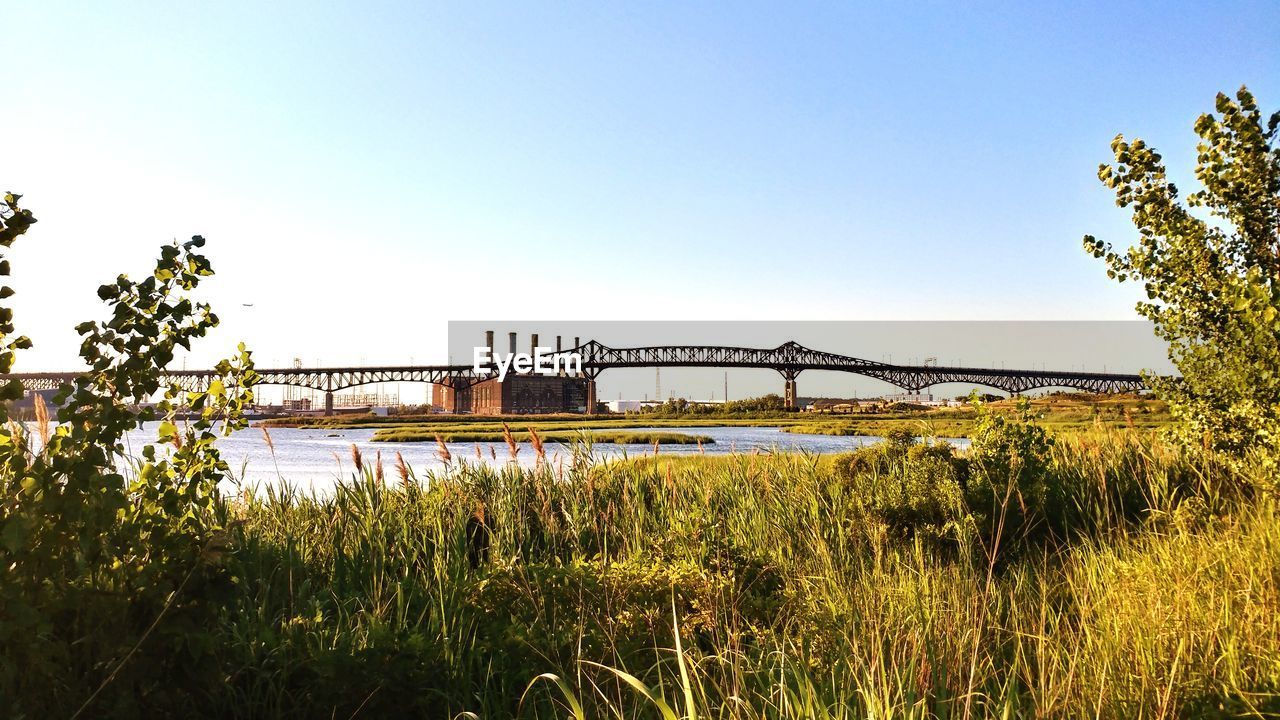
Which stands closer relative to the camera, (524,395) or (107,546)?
(107,546)

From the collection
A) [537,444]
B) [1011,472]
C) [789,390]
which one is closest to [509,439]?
[537,444]

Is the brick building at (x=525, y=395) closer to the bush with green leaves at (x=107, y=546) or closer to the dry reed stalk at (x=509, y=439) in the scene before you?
the dry reed stalk at (x=509, y=439)

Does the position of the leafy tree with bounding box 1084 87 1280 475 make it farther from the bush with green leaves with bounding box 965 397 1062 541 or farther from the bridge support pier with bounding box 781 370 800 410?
the bridge support pier with bounding box 781 370 800 410

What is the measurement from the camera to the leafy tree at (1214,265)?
7527 mm

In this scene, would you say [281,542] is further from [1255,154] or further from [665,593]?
[1255,154]

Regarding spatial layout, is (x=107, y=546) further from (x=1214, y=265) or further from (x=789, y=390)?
(x=789, y=390)

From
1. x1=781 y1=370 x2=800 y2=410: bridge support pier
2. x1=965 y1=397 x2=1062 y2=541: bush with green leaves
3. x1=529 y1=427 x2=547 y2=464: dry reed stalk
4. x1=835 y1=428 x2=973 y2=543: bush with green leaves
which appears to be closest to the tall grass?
x1=835 y1=428 x2=973 y2=543: bush with green leaves

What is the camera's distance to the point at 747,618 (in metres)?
5.17

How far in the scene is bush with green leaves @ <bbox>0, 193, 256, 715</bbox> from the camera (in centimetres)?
291

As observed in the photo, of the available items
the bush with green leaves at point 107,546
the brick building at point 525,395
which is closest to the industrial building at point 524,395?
the brick building at point 525,395

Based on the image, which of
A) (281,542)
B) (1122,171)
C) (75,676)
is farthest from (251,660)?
(1122,171)

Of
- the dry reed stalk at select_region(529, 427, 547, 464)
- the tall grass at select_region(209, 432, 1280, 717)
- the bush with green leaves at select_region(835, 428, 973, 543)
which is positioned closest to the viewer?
the tall grass at select_region(209, 432, 1280, 717)

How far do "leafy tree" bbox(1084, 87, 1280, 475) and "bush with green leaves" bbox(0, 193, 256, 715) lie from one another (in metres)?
8.19

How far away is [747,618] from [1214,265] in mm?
6513
